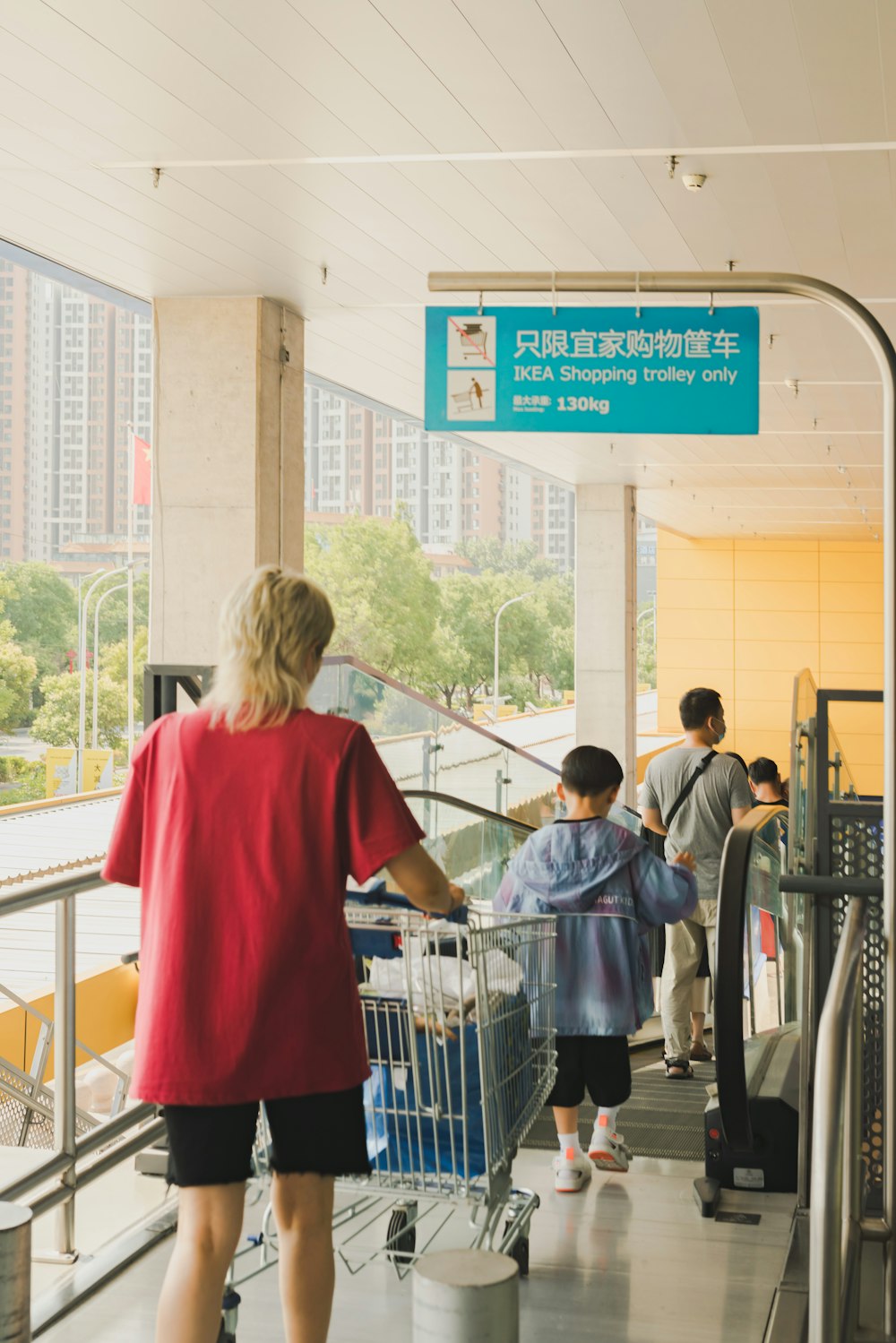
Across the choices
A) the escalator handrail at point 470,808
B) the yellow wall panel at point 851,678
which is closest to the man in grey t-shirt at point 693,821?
the escalator handrail at point 470,808

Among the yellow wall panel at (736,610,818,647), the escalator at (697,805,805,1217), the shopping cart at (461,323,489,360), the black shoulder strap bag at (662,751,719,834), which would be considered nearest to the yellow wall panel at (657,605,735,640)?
the yellow wall panel at (736,610,818,647)

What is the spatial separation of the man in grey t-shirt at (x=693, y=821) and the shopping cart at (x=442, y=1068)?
287cm

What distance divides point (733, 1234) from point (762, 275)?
2608 millimetres

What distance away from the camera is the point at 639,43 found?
4.75m

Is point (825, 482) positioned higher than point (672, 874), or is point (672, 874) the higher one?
point (825, 482)

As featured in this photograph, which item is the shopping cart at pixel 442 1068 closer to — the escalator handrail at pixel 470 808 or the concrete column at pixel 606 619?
the escalator handrail at pixel 470 808

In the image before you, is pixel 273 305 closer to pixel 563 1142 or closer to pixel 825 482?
pixel 563 1142

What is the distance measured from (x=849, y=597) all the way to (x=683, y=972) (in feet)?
79.8

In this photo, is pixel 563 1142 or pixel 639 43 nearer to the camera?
pixel 563 1142

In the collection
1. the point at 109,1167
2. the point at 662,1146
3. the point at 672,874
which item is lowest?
the point at 662,1146

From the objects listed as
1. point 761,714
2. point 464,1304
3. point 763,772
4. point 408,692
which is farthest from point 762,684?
point 464,1304

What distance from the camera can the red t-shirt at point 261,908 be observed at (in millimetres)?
2338

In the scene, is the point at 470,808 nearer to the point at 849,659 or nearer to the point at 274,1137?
the point at 274,1137

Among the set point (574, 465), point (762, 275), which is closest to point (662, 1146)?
point (762, 275)
